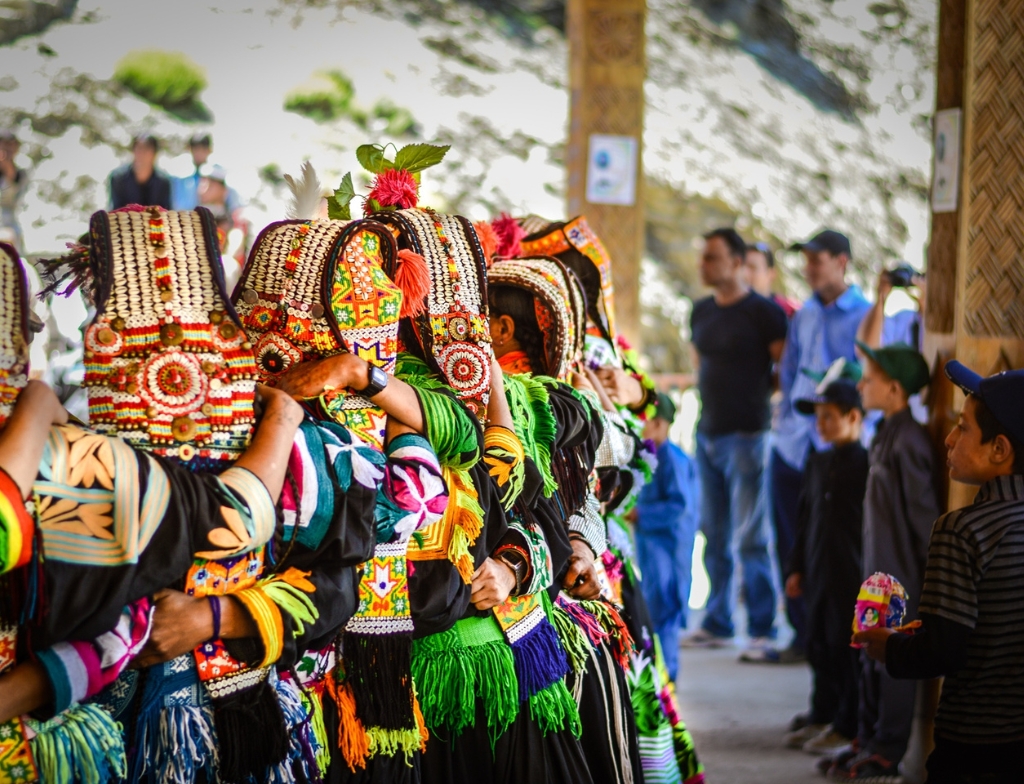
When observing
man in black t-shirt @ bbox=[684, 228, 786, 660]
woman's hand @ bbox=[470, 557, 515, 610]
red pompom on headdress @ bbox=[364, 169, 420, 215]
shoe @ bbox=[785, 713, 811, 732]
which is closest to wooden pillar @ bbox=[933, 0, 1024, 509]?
shoe @ bbox=[785, 713, 811, 732]

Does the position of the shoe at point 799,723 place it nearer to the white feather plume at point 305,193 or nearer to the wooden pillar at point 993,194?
the wooden pillar at point 993,194

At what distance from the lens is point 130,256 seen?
1.60 metres

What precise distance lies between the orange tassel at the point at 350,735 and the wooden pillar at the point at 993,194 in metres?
2.23

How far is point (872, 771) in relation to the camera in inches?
149

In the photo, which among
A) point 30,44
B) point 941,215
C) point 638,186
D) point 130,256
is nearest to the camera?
point 130,256

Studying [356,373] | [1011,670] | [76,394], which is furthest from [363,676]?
[76,394]

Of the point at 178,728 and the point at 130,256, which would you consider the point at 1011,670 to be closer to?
the point at 178,728

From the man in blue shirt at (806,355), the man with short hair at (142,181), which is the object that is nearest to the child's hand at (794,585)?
the man in blue shirt at (806,355)

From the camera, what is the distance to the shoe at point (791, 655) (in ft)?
18.1

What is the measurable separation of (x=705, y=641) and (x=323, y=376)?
4.48 m

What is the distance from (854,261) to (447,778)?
9388mm

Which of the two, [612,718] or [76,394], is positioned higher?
[76,394]

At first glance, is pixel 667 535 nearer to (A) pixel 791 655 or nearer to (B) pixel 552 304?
(A) pixel 791 655

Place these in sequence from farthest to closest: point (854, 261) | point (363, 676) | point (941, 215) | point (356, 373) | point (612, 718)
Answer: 1. point (854, 261)
2. point (941, 215)
3. point (612, 718)
4. point (363, 676)
5. point (356, 373)
